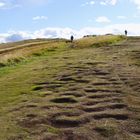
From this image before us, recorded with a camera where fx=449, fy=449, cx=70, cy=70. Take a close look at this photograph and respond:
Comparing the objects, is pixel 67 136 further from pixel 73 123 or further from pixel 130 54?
pixel 130 54

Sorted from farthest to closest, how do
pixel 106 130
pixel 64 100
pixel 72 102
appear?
pixel 64 100 → pixel 72 102 → pixel 106 130

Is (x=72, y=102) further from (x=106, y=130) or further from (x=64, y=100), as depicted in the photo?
(x=106, y=130)

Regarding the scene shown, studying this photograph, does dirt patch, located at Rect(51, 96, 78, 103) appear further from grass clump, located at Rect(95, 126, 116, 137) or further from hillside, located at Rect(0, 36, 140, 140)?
grass clump, located at Rect(95, 126, 116, 137)

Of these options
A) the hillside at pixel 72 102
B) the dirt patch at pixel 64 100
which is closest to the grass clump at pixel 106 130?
the hillside at pixel 72 102

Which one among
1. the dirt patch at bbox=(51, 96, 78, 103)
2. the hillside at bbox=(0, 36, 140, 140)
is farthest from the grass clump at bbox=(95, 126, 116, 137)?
the dirt patch at bbox=(51, 96, 78, 103)

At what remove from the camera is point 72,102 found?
26281mm

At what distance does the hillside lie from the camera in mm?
20141

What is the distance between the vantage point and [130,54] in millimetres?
49812

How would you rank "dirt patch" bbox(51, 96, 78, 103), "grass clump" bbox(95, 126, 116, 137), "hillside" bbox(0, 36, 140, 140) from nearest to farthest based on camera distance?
"grass clump" bbox(95, 126, 116, 137) < "hillside" bbox(0, 36, 140, 140) < "dirt patch" bbox(51, 96, 78, 103)

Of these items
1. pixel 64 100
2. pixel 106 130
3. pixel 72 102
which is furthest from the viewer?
pixel 64 100

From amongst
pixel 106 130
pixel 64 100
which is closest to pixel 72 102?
pixel 64 100

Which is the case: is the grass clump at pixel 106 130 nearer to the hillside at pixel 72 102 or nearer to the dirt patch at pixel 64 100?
the hillside at pixel 72 102

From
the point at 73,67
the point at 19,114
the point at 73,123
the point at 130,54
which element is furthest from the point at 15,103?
the point at 130,54

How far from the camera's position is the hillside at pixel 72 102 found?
20141 millimetres
